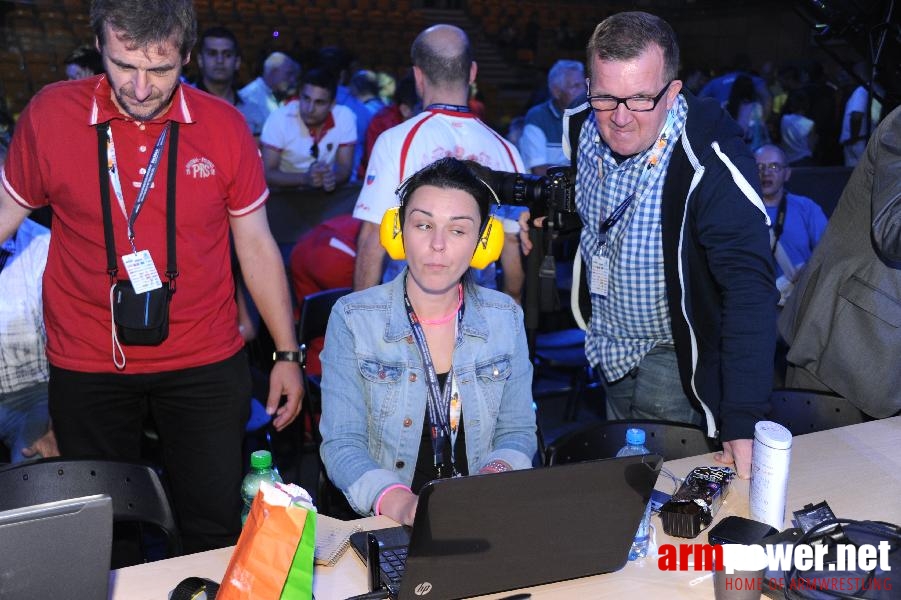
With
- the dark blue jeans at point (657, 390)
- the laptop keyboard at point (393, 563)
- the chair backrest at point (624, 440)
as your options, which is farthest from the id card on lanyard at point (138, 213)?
the dark blue jeans at point (657, 390)

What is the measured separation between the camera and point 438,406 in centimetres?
202

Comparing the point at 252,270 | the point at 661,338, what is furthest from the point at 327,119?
the point at 661,338

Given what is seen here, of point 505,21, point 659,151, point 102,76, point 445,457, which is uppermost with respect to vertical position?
point 505,21

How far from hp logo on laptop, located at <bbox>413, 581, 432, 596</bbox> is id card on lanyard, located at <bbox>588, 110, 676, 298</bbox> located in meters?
1.20

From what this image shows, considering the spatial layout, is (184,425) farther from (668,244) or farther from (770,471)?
(770,471)

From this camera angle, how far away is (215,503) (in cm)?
238

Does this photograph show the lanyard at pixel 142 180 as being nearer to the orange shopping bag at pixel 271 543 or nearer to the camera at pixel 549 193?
the camera at pixel 549 193

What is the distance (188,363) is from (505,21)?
44.5 ft

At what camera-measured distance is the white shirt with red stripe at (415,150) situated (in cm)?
293

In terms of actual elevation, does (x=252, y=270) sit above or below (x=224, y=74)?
below

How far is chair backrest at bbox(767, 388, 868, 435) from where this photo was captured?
2502mm

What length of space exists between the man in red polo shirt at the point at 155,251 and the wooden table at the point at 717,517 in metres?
0.66

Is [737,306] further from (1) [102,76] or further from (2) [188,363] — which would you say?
(1) [102,76]

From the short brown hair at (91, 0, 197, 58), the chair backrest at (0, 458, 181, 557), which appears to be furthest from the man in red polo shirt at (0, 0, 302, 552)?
the chair backrest at (0, 458, 181, 557)
